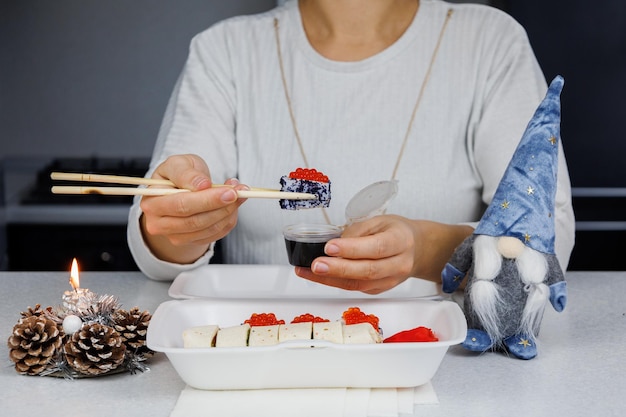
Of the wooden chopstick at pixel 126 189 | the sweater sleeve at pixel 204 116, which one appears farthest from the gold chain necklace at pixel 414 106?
the wooden chopstick at pixel 126 189

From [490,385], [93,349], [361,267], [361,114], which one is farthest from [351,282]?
[361,114]

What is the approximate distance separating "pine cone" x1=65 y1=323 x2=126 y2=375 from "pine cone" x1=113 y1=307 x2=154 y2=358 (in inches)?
1.6

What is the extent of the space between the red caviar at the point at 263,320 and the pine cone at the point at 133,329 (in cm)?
15

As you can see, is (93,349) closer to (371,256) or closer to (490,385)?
(371,256)

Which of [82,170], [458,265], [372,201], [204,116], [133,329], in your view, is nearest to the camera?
[133,329]

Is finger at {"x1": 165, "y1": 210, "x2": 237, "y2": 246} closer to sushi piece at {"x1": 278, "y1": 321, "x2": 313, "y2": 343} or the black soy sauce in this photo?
the black soy sauce

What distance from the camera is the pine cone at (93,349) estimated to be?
1.11m

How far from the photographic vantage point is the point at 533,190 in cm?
120

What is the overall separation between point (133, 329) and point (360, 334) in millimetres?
321

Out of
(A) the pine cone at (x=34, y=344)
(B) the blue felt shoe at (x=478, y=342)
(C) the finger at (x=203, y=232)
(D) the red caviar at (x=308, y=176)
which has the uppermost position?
(D) the red caviar at (x=308, y=176)

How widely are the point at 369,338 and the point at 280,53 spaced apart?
1.02m

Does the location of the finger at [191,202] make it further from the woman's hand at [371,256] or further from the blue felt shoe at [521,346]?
the blue felt shoe at [521,346]

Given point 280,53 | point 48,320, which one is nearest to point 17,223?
point 280,53

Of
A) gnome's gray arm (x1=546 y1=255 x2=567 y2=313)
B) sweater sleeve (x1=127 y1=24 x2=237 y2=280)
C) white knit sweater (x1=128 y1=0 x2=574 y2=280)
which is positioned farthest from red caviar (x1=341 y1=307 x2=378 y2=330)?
white knit sweater (x1=128 y1=0 x2=574 y2=280)
